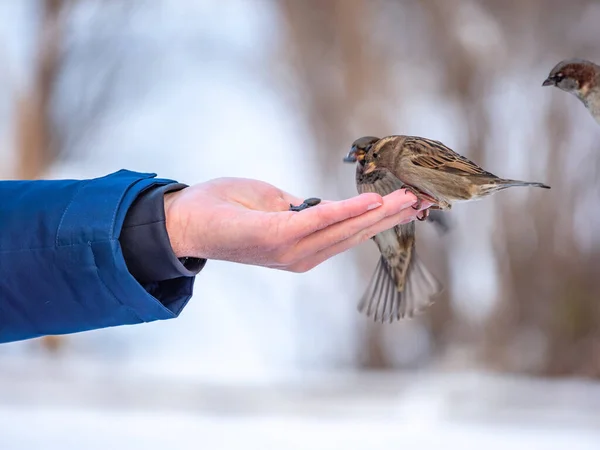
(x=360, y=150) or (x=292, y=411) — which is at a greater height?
(x=360, y=150)

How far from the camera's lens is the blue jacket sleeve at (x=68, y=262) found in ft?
3.05

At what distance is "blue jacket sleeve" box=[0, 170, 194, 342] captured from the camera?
0.93 m

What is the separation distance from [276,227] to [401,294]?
45cm

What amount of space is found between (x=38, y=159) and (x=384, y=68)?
1.35 meters

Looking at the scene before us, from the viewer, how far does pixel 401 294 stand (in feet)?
4.25

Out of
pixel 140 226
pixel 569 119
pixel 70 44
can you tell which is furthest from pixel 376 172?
pixel 70 44

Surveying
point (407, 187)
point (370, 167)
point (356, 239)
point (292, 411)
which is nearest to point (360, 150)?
point (370, 167)

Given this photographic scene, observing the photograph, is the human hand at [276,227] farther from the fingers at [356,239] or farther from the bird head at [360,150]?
the bird head at [360,150]

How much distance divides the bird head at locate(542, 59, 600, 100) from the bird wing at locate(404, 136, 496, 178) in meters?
0.18

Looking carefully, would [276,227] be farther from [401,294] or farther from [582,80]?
[582,80]

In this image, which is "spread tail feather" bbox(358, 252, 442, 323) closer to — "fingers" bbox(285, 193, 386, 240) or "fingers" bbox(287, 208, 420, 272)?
"fingers" bbox(287, 208, 420, 272)

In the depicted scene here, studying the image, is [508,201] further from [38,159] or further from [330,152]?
[38,159]

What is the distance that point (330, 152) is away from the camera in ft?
8.38

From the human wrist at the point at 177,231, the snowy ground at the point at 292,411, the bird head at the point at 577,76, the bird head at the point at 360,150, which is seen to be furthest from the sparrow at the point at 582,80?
the snowy ground at the point at 292,411
